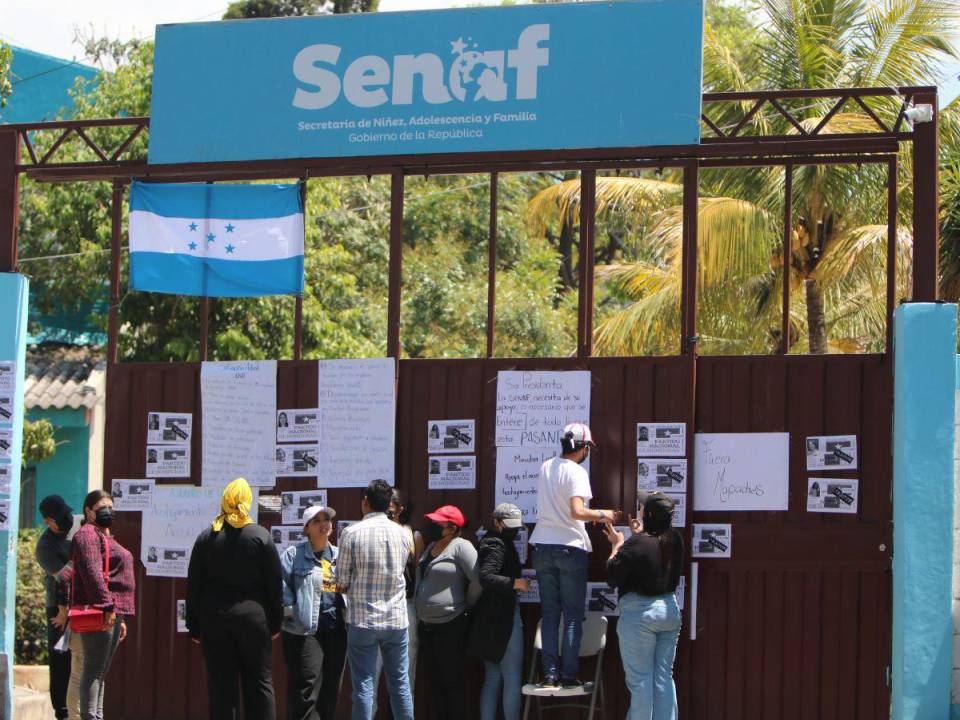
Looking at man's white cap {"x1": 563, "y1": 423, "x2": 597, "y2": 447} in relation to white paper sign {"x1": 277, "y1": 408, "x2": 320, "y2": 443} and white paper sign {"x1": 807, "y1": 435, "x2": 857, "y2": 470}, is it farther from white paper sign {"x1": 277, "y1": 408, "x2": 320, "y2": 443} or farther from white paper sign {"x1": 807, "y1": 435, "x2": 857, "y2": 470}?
white paper sign {"x1": 277, "y1": 408, "x2": 320, "y2": 443}

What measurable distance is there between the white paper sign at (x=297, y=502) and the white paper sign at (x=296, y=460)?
15cm

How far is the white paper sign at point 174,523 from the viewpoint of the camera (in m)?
10.7

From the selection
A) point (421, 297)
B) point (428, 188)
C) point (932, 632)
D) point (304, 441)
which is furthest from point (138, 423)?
point (428, 188)

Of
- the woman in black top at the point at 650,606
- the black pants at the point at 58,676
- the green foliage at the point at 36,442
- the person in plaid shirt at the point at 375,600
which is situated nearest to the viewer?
the woman in black top at the point at 650,606

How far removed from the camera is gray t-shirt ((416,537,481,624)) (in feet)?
31.0

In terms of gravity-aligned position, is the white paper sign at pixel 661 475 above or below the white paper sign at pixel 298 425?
below

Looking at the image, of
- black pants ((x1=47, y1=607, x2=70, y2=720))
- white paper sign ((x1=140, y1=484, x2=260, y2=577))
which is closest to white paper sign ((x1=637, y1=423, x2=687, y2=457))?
white paper sign ((x1=140, y1=484, x2=260, y2=577))

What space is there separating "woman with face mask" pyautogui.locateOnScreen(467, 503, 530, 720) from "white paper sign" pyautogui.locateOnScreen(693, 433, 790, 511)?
1407 mm

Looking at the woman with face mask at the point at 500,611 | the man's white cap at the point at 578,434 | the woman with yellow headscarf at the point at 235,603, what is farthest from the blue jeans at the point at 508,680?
the woman with yellow headscarf at the point at 235,603

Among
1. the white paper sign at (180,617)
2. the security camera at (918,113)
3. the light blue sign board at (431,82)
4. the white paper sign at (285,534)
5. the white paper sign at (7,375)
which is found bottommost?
the white paper sign at (180,617)

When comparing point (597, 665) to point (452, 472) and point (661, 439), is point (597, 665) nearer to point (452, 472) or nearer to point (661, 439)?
point (661, 439)

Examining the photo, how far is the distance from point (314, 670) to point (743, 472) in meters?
3.36

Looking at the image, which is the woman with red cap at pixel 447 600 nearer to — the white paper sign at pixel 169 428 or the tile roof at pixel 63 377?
the white paper sign at pixel 169 428

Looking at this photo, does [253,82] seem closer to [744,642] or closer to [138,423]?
[138,423]
